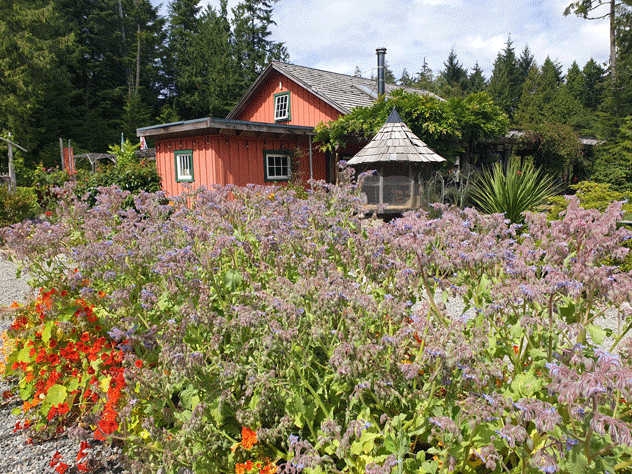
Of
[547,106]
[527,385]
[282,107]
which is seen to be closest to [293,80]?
[282,107]

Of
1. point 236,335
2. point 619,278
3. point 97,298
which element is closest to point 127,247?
point 97,298

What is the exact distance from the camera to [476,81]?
5931cm

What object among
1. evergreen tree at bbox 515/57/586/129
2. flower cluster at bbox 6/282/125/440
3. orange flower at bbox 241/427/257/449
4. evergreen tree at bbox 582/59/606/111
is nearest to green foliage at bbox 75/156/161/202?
flower cluster at bbox 6/282/125/440

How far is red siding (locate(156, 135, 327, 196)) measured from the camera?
567 inches

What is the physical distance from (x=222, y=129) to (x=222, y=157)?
930 mm

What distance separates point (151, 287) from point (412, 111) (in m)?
11.2

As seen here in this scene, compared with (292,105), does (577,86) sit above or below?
above

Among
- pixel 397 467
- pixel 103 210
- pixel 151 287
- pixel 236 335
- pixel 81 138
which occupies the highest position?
pixel 81 138

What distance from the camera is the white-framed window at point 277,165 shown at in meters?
15.9

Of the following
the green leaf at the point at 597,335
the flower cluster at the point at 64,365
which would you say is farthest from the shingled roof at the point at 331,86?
the green leaf at the point at 597,335

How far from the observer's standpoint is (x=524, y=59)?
206 feet

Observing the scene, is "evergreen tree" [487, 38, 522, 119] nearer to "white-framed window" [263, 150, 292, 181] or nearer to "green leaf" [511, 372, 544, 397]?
"white-framed window" [263, 150, 292, 181]

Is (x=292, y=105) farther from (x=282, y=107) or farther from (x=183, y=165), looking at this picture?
(x=183, y=165)

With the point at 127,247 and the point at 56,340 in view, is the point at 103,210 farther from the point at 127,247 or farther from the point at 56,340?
the point at 56,340
